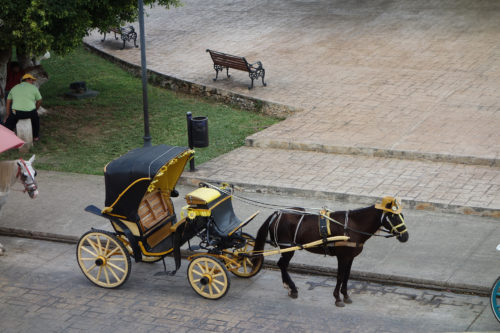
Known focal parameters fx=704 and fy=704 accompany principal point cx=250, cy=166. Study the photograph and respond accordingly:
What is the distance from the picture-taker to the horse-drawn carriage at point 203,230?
8195 mm

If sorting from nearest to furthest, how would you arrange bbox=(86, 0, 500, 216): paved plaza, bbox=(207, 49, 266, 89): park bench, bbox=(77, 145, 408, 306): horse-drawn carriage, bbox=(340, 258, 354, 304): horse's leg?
bbox=(77, 145, 408, 306): horse-drawn carriage → bbox=(340, 258, 354, 304): horse's leg → bbox=(86, 0, 500, 216): paved plaza → bbox=(207, 49, 266, 89): park bench

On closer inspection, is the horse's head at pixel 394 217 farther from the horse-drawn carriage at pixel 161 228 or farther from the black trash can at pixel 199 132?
the black trash can at pixel 199 132

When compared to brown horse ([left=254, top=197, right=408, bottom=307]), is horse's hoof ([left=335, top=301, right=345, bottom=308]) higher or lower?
lower

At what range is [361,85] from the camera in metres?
17.2

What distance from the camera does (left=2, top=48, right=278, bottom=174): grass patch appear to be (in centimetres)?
1473

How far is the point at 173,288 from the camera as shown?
9148mm

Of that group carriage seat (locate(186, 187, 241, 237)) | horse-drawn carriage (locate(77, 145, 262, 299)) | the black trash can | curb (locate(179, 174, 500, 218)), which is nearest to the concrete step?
curb (locate(179, 174, 500, 218))

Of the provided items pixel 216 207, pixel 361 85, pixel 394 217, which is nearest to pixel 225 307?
pixel 216 207

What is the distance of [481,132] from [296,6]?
12132 mm

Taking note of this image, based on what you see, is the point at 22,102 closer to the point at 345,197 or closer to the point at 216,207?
the point at 345,197

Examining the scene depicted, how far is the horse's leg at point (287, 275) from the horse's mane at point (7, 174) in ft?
13.5

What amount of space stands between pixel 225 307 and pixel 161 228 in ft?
5.22

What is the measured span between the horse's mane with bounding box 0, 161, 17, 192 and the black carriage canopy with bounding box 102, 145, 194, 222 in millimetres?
1863

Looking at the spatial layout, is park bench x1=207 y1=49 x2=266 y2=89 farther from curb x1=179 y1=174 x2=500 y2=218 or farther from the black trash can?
curb x1=179 y1=174 x2=500 y2=218
